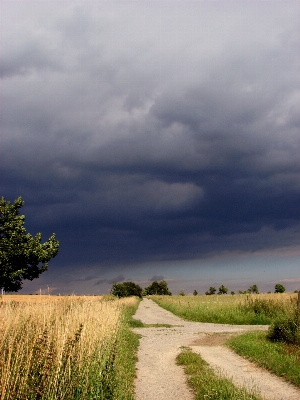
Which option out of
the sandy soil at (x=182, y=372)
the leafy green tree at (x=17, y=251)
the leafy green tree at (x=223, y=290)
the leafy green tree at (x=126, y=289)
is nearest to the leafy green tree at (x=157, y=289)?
the leafy green tree at (x=223, y=290)

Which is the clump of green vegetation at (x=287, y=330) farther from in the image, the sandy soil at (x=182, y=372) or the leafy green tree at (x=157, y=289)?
the leafy green tree at (x=157, y=289)

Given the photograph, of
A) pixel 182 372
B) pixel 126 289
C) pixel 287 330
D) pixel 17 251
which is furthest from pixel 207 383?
pixel 126 289

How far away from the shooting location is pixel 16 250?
2841cm

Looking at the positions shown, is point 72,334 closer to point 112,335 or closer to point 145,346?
point 112,335

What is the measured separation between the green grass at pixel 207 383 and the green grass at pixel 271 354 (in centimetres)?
175

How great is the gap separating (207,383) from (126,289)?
7960cm

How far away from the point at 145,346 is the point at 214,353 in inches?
132

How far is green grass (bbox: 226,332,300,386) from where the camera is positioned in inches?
373

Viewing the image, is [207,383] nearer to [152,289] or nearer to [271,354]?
[271,354]

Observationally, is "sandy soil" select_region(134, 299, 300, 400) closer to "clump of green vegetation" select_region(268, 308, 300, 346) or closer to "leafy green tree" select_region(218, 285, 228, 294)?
"clump of green vegetation" select_region(268, 308, 300, 346)

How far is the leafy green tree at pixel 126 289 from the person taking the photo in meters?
80.8

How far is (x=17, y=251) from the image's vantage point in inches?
1118

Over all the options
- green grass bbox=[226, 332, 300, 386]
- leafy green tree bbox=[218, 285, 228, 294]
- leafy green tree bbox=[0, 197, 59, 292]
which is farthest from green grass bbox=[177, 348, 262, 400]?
leafy green tree bbox=[218, 285, 228, 294]

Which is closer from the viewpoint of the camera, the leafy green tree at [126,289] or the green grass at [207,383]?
the green grass at [207,383]
